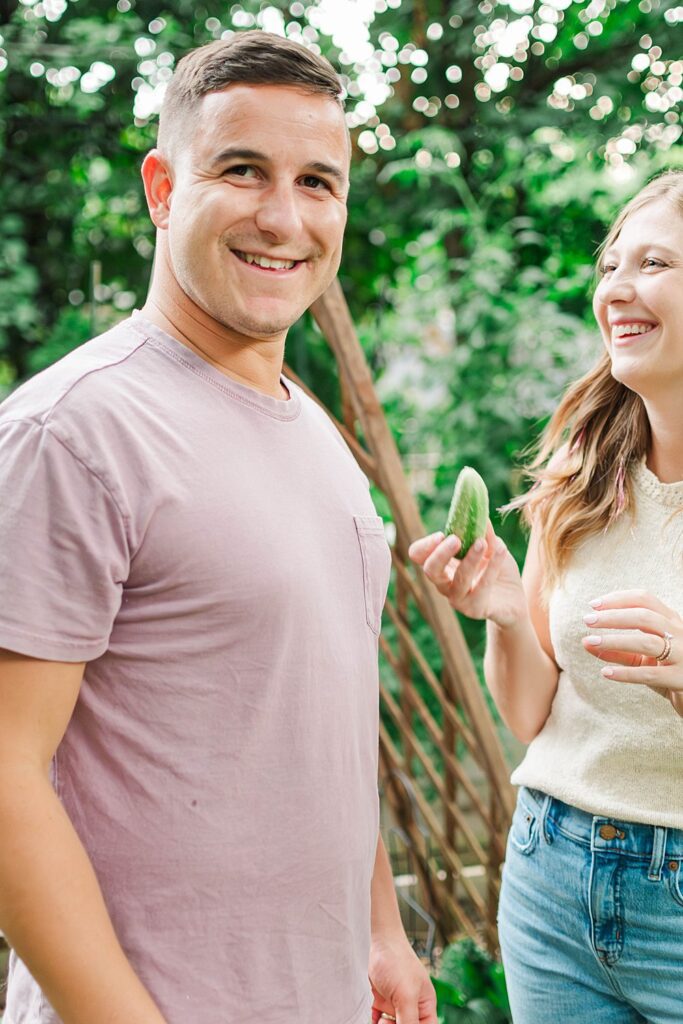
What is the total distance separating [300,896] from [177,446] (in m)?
0.51

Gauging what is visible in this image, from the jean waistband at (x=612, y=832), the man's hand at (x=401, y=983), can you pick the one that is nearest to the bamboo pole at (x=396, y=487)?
the jean waistband at (x=612, y=832)

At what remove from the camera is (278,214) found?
113 cm

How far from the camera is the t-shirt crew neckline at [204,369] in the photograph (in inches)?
44.1

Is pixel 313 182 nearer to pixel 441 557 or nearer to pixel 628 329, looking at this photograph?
pixel 441 557

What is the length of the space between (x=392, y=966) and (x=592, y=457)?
942mm

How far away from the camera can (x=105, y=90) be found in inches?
153

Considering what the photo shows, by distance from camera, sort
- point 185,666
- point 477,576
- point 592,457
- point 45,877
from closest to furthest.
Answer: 1. point 45,877
2. point 185,666
3. point 477,576
4. point 592,457

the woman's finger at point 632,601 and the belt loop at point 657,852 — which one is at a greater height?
the woman's finger at point 632,601

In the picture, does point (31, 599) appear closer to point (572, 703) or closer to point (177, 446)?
point (177, 446)

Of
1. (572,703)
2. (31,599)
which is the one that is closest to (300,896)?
(31,599)

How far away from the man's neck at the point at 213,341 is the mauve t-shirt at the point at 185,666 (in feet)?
0.10

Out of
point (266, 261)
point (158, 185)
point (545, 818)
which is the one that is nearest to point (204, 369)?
point (266, 261)

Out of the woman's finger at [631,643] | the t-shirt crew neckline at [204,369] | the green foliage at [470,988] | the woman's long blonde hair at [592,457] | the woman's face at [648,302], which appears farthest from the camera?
the green foliage at [470,988]

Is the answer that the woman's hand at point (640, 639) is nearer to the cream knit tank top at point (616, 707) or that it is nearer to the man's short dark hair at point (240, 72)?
the cream knit tank top at point (616, 707)
